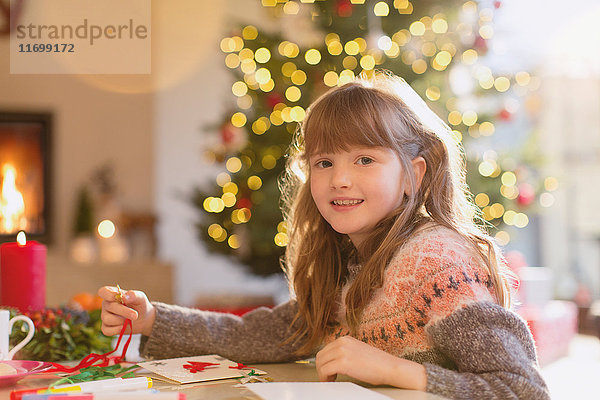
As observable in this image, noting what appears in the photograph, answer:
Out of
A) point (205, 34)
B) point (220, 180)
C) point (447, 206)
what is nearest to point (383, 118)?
point (447, 206)

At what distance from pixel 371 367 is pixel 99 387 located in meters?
0.30

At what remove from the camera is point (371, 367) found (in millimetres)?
760

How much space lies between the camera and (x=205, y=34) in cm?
444

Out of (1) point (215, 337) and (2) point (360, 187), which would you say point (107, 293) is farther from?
(2) point (360, 187)

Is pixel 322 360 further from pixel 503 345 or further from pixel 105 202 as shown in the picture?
pixel 105 202

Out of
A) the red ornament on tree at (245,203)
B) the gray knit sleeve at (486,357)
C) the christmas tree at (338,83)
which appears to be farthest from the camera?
the red ornament on tree at (245,203)

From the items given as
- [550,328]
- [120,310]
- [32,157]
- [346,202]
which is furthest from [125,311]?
[32,157]

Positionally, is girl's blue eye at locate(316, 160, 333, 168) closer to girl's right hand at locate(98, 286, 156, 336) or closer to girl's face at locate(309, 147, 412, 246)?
girl's face at locate(309, 147, 412, 246)

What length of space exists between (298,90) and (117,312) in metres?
1.83

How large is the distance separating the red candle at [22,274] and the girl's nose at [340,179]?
474 millimetres

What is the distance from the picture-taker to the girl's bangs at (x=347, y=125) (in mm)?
983

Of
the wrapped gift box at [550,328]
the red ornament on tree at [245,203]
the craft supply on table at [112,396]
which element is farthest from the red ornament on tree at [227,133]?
the craft supply on table at [112,396]

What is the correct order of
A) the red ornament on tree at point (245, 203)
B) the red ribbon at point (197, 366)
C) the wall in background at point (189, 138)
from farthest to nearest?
the wall in background at point (189, 138) → the red ornament on tree at point (245, 203) → the red ribbon at point (197, 366)

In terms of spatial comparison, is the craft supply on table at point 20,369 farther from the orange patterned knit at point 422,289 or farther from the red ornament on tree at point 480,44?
the red ornament on tree at point 480,44
